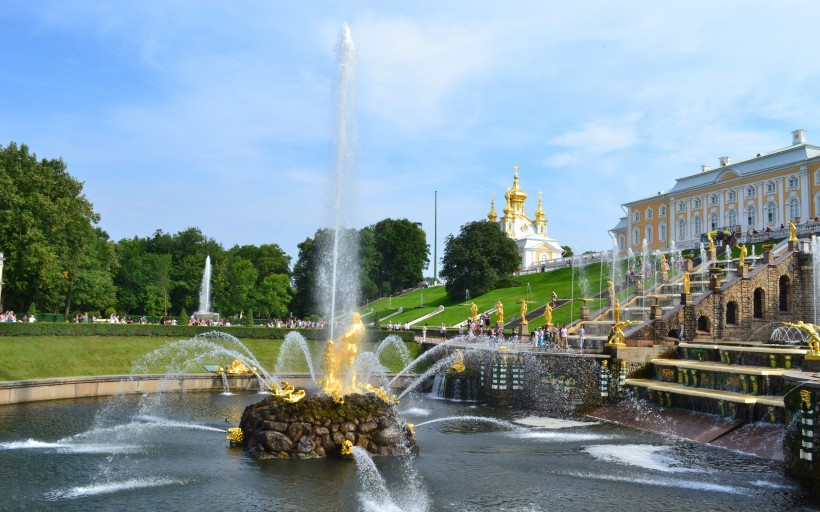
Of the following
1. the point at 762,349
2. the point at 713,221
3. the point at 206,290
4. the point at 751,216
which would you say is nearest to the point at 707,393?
the point at 762,349

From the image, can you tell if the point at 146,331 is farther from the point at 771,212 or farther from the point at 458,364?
the point at 771,212

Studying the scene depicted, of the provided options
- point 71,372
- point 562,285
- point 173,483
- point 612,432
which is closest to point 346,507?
point 173,483

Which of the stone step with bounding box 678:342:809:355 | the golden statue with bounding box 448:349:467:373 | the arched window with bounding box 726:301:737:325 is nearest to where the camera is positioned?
the stone step with bounding box 678:342:809:355

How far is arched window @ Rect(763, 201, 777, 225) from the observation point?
225ft

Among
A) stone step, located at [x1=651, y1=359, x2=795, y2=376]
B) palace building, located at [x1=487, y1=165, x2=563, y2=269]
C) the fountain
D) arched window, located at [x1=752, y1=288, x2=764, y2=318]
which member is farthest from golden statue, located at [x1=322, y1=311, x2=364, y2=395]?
palace building, located at [x1=487, y1=165, x2=563, y2=269]

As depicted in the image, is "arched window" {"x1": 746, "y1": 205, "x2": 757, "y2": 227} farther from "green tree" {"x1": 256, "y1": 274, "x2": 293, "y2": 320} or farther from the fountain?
the fountain

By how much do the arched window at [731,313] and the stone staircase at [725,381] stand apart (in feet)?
29.7

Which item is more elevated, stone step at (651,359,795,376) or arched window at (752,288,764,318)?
arched window at (752,288,764,318)

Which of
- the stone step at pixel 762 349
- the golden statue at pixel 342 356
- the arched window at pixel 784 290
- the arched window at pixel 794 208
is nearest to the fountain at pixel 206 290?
the arched window at pixel 784 290

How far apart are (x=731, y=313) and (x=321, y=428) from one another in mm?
26000

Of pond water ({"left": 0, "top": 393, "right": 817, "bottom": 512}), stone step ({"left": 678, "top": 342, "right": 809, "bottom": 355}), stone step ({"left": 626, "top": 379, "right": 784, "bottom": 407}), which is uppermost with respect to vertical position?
stone step ({"left": 678, "top": 342, "right": 809, "bottom": 355})

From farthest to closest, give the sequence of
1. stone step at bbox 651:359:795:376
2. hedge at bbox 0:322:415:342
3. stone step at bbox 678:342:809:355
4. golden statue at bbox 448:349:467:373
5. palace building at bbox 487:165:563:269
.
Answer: palace building at bbox 487:165:563:269, hedge at bbox 0:322:415:342, golden statue at bbox 448:349:467:373, stone step at bbox 678:342:809:355, stone step at bbox 651:359:795:376

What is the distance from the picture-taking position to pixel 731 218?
74125mm

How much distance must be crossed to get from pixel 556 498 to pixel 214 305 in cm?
6193
